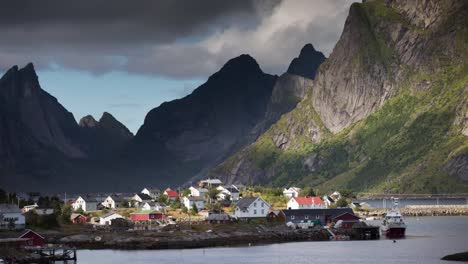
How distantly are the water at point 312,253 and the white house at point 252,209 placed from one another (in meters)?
24.6

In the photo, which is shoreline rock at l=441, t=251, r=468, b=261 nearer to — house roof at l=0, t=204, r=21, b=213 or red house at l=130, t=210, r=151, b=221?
house roof at l=0, t=204, r=21, b=213

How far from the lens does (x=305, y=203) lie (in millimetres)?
181375

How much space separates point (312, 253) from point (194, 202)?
7070 cm

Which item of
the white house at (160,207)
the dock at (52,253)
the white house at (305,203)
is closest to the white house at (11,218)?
the dock at (52,253)

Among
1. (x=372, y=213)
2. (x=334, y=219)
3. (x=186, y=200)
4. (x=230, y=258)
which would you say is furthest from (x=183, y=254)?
(x=372, y=213)

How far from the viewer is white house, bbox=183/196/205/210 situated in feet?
Answer: 613

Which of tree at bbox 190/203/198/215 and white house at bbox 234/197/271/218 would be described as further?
tree at bbox 190/203/198/215

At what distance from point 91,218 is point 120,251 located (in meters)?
45.4

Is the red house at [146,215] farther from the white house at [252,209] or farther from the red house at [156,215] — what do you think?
the white house at [252,209]

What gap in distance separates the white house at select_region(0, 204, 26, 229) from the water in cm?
1577

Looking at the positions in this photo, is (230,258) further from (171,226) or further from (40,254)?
(171,226)

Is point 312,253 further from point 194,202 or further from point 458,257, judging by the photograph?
point 194,202

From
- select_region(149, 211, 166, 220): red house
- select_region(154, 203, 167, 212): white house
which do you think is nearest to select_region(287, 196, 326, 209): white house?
select_region(154, 203, 167, 212): white house

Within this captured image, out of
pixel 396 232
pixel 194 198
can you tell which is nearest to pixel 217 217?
pixel 396 232
